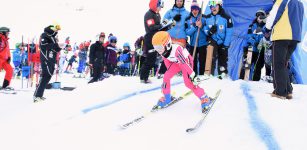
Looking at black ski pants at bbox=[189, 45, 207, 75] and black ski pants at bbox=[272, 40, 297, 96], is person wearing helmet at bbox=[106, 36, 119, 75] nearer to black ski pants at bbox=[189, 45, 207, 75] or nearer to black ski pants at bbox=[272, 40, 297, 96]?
black ski pants at bbox=[189, 45, 207, 75]

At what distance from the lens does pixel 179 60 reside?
4.75 meters

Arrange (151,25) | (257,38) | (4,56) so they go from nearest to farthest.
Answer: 1. (151,25)
2. (257,38)
3. (4,56)

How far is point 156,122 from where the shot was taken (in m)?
4.50

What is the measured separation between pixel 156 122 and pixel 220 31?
3.59 m

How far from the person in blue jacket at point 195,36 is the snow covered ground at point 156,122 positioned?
112 centimetres

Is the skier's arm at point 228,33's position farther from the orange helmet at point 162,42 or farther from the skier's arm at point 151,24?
the orange helmet at point 162,42

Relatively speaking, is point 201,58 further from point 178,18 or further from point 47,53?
point 47,53

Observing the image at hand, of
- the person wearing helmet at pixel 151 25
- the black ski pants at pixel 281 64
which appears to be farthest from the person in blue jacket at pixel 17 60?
the black ski pants at pixel 281 64

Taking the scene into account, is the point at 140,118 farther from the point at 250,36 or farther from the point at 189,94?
the point at 250,36

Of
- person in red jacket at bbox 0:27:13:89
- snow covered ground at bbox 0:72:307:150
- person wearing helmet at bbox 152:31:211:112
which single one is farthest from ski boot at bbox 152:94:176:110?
person in red jacket at bbox 0:27:13:89

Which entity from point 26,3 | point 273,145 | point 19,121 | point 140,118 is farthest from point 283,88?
point 26,3

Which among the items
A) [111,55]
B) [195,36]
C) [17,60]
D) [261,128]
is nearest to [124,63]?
[111,55]

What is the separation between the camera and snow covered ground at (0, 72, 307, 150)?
3.80m

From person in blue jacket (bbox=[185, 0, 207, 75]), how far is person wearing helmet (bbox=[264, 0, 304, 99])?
235 centimetres
